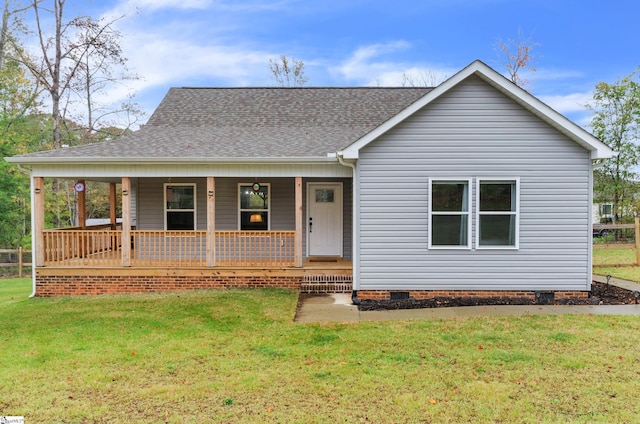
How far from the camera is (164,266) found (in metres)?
9.51

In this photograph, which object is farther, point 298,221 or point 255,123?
point 255,123

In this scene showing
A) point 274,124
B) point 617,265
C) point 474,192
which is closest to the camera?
point 474,192

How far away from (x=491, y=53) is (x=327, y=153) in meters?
21.3

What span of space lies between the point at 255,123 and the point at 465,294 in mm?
7481

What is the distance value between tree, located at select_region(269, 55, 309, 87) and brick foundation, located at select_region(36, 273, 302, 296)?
67.9 feet

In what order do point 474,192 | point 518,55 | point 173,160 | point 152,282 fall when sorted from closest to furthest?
1. point 474,192
2. point 173,160
3. point 152,282
4. point 518,55

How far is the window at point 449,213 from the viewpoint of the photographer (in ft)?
26.9

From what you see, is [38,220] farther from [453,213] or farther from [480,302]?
[480,302]

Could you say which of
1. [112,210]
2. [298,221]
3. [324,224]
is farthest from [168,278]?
[112,210]

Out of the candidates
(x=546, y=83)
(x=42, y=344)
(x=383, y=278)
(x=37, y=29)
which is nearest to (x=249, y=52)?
(x=37, y=29)

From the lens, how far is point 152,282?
31.0ft

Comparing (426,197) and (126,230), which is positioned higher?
(426,197)

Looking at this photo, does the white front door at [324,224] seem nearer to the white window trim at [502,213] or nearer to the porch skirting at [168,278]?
the porch skirting at [168,278]

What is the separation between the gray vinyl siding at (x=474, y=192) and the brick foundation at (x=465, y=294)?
102 millimetres
